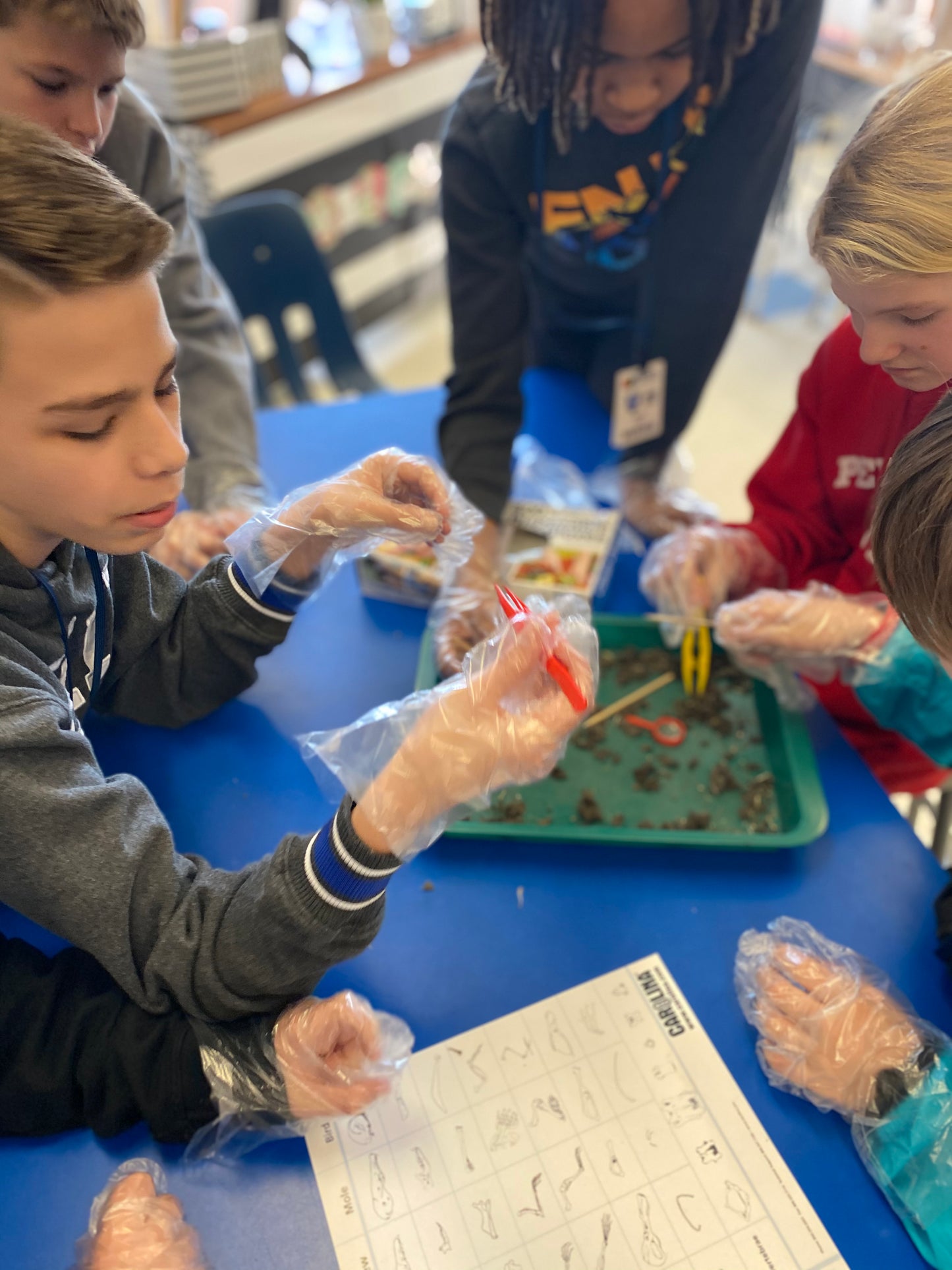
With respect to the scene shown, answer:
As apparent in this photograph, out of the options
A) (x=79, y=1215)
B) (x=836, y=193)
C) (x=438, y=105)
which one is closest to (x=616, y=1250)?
(x=79, y=1215)

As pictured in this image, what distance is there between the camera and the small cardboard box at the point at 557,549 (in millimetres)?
1156

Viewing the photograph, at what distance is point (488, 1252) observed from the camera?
641 mm

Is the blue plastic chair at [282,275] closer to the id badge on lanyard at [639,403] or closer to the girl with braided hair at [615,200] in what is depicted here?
the girl with braided hair at [615,200]

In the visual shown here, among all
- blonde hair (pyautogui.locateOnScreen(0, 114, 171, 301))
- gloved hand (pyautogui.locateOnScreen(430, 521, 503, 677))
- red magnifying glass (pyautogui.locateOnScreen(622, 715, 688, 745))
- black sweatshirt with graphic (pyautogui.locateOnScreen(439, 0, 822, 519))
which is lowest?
red magnifying glass (pyautogui.locateOnScreen(622, 715, 688, 745))

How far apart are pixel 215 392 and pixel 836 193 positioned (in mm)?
867

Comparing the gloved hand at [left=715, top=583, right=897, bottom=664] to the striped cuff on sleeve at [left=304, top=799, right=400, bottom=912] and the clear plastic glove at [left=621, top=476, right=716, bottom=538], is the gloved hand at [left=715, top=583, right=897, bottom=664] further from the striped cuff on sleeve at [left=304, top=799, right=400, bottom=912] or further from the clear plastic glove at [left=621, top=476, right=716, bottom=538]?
the striped cuff on sleeve at [left=304, top=799, right=400, bottom=912]

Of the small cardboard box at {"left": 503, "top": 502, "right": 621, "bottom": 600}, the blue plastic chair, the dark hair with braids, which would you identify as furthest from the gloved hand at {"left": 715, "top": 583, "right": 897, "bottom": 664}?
the blue plastic chair

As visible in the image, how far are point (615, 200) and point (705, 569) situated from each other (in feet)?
1.60

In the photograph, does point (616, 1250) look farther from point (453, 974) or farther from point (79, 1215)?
point (79, 1215)

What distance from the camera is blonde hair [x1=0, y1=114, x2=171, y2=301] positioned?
59cm

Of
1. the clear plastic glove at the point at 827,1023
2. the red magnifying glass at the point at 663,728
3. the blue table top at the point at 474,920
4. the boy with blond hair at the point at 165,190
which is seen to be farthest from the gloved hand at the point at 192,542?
the clear plastic glove at the point at 827,1023

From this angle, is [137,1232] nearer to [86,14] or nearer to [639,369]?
[86,14]

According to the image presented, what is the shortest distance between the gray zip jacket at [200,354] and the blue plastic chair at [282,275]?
0.46 metres

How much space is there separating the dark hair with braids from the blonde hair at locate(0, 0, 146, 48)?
0.35 m
